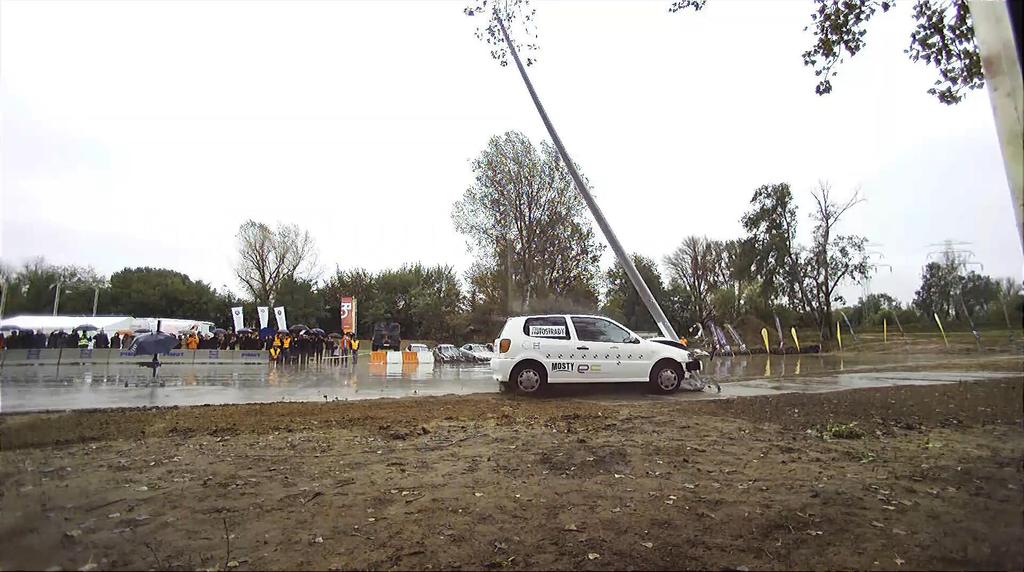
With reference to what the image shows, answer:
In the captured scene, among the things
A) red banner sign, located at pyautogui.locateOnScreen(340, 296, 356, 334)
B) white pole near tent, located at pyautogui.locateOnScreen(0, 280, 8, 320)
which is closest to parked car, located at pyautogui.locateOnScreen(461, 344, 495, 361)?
red banner sign, located at pyautogui.locateOnScreen(340, 296, 356, 334)

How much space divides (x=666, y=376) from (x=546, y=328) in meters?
2.64

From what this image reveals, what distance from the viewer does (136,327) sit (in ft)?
31.2

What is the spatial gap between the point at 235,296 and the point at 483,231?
64.5 feet

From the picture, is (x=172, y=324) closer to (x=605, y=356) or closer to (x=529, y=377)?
(x=529, y=377)

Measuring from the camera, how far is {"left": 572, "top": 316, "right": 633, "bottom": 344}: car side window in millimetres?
11109

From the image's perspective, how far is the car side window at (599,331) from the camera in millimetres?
11109

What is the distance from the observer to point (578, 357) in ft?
35.9

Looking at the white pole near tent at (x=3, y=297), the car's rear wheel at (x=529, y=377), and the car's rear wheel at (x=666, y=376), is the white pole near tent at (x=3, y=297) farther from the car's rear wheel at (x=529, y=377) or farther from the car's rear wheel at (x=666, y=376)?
the car's rear wheel at (x=666, y=376)

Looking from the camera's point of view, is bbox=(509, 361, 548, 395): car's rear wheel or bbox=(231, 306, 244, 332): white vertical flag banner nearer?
bbox=(509, 361, 548, 395): car's rear wheel

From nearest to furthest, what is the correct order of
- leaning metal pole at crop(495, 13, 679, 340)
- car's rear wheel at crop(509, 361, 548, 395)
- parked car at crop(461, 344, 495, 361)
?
car's rear wheel at crop(509, 361, 548, 395) → leaning metal pole at crop(495, 13, 679, 340) → parked car at crop(461, 344, 495, 361)

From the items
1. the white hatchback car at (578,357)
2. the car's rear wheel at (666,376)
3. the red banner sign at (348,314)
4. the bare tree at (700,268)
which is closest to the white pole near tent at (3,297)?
the white hatchback car at (578,357)

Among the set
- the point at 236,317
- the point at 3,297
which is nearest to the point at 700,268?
the point at 236,317

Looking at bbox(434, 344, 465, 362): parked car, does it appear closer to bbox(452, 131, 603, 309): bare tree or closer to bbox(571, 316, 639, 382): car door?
bbox(452, 131, 603, 309): bare tree

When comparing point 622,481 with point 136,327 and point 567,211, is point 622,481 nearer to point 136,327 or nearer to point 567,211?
point 136,327
